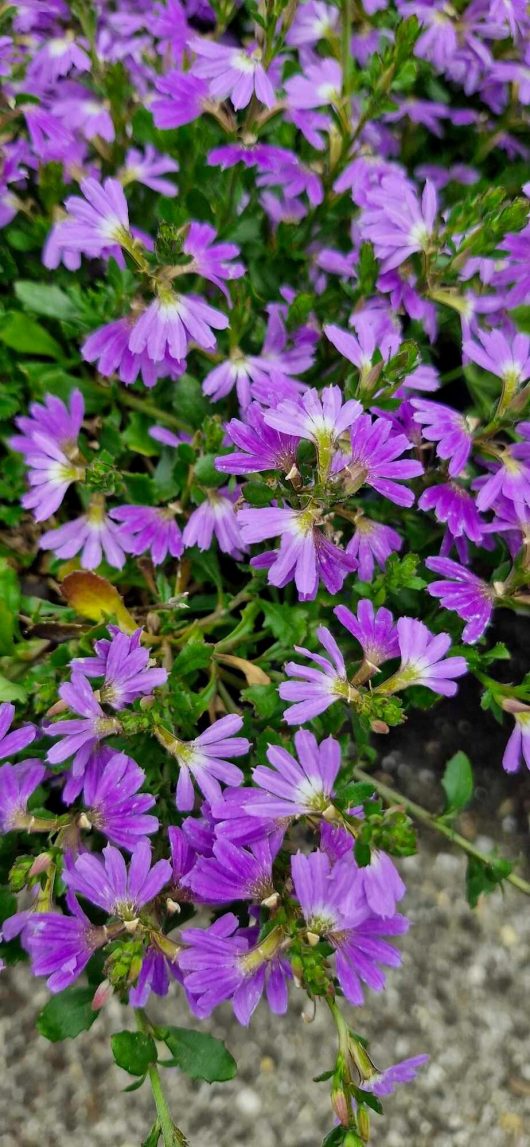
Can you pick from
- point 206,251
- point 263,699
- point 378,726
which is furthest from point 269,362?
point 378,726

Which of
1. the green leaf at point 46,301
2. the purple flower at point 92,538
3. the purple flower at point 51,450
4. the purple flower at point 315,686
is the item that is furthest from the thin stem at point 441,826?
the green leaf at point 46,301

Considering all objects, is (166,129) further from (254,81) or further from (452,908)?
(452,908)

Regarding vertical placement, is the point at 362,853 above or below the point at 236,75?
below

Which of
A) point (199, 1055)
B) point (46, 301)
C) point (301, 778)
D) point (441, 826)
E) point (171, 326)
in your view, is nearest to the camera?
point (301, 778)

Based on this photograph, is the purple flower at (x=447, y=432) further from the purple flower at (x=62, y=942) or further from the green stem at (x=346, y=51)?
the purple flower at (x=62, y=942)

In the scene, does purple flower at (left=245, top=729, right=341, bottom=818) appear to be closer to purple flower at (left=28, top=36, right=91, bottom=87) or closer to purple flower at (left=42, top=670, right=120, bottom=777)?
purple flower at (left=42, top=670, right=120, bottom=777)

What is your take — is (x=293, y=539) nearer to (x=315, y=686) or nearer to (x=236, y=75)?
(x=315, y=686)
